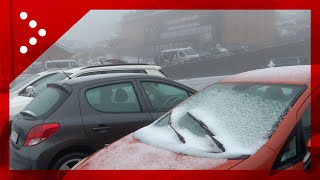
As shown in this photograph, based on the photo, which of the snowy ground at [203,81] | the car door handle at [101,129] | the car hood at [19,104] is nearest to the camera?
the snowy ground at [203,81]

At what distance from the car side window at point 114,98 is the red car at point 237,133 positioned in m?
0.88

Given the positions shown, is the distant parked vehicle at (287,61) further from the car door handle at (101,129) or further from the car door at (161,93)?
the car door handle at (101,129)

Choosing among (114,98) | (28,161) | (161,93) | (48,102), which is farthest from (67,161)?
(161,93)

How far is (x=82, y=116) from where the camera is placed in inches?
122

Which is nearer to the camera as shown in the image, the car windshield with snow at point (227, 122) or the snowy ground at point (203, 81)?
the car windshield with snow at point (227, 122)

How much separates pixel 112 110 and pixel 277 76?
1.44 meters

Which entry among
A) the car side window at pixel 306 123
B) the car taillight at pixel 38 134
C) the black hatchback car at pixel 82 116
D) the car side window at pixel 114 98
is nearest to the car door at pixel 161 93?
the black hatchback car at pixel 82 116

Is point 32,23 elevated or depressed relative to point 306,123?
elevated

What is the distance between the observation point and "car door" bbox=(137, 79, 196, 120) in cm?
332

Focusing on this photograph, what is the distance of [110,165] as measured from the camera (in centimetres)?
198

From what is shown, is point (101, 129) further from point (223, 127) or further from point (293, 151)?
point (293, 151)

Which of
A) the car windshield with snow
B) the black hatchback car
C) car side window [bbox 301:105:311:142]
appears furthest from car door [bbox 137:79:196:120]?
car side window [bbox 301:105:311:142]

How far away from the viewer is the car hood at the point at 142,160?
1.76 metres

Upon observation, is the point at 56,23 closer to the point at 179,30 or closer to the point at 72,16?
the point at 72,16
